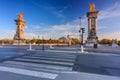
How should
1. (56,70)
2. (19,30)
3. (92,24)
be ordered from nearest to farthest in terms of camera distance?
1. (56,70)
2. (92,24)
3. (19,30)

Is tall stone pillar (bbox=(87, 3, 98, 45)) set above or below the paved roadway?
above

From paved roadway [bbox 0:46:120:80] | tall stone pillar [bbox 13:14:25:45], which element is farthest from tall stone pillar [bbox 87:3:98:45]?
paved roadway [bbox 0:46:120:80]

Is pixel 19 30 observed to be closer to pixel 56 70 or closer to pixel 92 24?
pixel 92 24

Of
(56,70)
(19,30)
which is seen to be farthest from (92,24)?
(56,70)

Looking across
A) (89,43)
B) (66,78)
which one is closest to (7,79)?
(66,78)

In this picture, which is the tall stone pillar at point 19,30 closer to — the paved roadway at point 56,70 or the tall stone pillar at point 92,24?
the tall stone pillar at point 92,24

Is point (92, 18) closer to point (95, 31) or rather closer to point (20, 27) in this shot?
point (95, 31)

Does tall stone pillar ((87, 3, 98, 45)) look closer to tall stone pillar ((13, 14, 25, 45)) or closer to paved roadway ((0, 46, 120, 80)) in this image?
tall stone pillar ((13, 14, 25, 45))

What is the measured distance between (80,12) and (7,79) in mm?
41463

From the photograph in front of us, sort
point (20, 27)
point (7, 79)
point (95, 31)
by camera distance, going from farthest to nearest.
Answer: point (20, 27), point (95, 31), point (7, 79)

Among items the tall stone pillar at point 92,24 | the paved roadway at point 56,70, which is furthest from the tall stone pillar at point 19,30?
the paved roadway at point 56,70

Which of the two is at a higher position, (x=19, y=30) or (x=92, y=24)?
(x=92, y=24)

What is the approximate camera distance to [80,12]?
1741 inches

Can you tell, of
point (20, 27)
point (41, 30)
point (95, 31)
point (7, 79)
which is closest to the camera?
point (7, 79)
